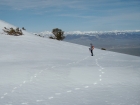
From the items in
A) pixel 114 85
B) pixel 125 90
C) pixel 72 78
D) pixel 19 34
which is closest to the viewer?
pixel 125 90

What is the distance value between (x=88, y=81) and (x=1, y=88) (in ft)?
12.1

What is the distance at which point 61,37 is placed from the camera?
55.8 metres

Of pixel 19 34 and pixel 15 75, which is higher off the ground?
pixel 19 34

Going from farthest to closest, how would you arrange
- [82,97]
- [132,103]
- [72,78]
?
[72,78]
[82,97]
[132,103]

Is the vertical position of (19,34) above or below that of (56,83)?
above

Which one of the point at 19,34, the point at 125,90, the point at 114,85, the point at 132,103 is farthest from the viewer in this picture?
the point at 19,34

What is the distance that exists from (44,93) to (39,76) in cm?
289

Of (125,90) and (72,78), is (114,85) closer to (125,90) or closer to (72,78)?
(125,90)

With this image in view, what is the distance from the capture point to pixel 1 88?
25.8 ft

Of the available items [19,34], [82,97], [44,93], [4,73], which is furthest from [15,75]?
[19,34]

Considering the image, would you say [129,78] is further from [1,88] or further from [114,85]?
[1,88]

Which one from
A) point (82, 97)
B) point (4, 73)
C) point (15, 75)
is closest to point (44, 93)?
point (82, 97)

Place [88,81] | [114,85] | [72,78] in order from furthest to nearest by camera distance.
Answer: [72,78] < [88,81] < [114,85]

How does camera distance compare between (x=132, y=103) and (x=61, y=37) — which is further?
(x=61, y=37)
